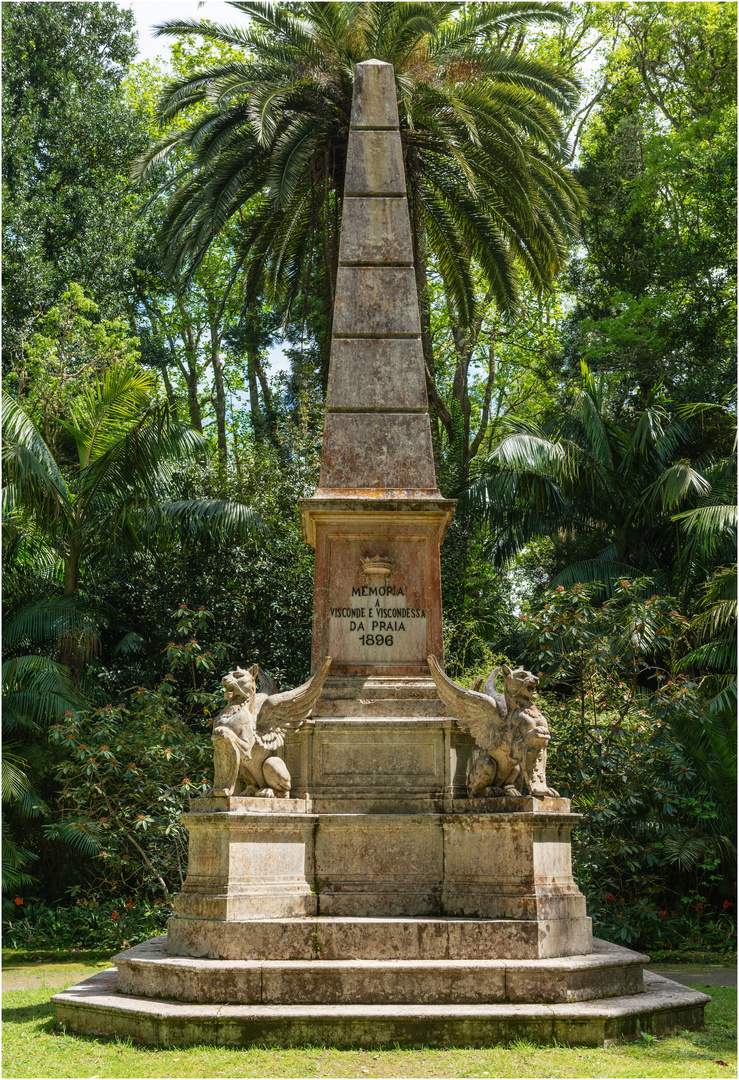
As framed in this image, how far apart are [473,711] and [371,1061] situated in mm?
2594

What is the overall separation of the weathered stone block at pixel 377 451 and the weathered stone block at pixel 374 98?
2.88 m

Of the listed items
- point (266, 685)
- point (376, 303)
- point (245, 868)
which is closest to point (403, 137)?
point (376, 303)

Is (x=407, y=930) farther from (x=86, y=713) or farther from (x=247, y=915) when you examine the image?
(x=86, y=713)

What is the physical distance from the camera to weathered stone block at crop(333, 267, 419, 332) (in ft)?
29.8

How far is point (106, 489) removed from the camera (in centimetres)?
1551

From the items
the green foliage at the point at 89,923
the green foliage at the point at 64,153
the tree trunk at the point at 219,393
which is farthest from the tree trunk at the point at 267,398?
the green foliage at the point at 89,923

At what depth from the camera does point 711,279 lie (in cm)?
2256

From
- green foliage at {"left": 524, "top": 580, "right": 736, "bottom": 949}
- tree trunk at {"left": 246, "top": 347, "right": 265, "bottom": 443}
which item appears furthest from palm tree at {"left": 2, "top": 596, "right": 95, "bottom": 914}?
tree trunk at {"left": 246, "top": 347, "right": 265, "bottom": 443}

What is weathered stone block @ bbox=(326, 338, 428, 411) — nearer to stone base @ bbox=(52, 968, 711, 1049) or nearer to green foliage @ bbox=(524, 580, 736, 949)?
green foliage @ bbox=(524, 580, 736, 949)

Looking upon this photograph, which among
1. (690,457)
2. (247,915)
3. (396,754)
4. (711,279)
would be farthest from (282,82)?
(247,915)

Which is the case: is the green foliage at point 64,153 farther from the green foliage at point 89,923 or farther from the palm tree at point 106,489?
the green foliage at point 89,923

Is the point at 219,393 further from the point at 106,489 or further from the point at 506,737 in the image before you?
the point at 506,737

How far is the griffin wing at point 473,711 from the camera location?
766 centimetres

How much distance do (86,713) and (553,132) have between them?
11.6 m
